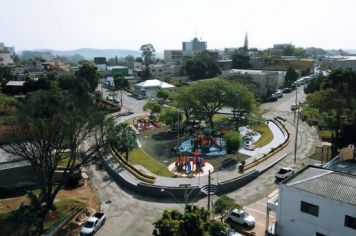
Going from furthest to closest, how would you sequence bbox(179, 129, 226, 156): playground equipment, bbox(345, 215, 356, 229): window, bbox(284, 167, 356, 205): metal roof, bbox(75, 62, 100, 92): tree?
1. bbox(75, 62, 100, 92): tree
2. bbox(179, 129, 226, 156): playground equipment
3. bbox(284, 167, 356, 205): metal roof
4. bbox(345, 215, 356, 229): window

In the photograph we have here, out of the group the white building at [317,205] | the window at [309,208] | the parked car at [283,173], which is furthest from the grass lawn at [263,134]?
the window at [309,208]

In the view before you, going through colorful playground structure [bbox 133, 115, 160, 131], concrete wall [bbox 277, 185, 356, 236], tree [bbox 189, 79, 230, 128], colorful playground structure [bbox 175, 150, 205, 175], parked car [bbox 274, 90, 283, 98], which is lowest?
colorful playground structure [bbox 175, 150, 205, 175]

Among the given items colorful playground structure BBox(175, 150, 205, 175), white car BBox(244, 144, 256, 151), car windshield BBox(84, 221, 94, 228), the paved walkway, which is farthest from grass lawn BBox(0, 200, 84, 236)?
white car BBox(244, 144, 256, 151)

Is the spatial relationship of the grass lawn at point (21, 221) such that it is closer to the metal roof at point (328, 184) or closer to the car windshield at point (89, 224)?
the car windshield at point (89, 224)

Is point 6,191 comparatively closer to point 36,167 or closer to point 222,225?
point 36,167

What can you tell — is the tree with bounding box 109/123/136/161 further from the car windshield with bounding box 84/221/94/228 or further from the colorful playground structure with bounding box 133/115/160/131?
the car windshield with bounding box 84/221/94/228

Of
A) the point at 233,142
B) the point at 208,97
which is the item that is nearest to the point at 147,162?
the point at 233,142
